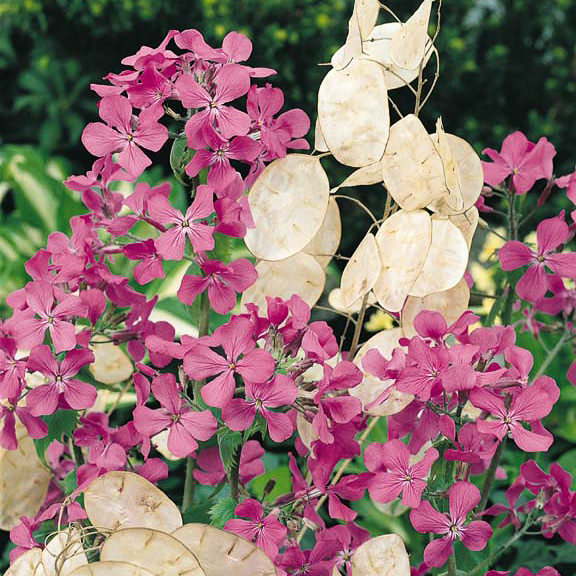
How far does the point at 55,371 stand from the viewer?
0.70 metres

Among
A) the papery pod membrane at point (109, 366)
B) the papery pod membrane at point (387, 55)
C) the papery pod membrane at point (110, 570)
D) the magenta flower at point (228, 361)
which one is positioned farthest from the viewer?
the papery pod membrane at point (109, 366)

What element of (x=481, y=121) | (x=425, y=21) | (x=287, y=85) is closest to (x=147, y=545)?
(x=425, y=21)

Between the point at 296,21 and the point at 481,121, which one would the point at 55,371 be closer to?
the point at 296,21

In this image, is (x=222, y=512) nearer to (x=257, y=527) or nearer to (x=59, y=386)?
(x=257, y=527)

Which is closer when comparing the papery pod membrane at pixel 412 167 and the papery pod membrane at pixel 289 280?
the papery pod membrane at pixel 412 167

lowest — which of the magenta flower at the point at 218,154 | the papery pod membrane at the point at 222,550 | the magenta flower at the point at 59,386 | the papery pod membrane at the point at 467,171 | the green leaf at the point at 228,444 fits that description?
the green leaf at the point at 228,444

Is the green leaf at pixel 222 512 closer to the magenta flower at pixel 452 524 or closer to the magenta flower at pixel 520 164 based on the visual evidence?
the magenta flower at pixel 452 524

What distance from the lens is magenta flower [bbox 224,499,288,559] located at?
0.66 meters

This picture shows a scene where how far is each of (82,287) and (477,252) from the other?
208cm

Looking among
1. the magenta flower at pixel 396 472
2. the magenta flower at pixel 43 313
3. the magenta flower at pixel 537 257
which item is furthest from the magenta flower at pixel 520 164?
the magenta flower at pixel 43 313

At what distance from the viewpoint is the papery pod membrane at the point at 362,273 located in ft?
2.24

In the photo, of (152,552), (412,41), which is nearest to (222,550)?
(152,552)

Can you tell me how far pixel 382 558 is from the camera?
2.11ft

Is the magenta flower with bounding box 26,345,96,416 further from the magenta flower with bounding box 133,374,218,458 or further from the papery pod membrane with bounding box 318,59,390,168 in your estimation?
the papery pod membrane with bounding box 318,59,390,168
